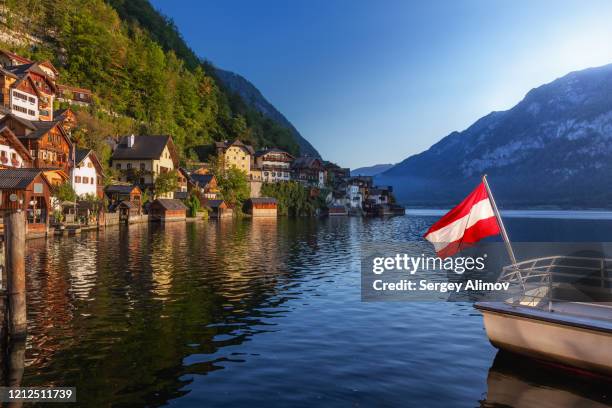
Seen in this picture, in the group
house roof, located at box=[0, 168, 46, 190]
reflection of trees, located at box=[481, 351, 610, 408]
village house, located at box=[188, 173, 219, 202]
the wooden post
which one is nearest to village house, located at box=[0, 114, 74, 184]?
house roof, located at box=[0, 168, 46, 190]

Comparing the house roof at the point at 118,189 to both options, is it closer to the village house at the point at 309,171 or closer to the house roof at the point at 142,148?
the house roof at the point at 142,148

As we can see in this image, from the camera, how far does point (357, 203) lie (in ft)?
645

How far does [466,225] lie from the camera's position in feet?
53.5

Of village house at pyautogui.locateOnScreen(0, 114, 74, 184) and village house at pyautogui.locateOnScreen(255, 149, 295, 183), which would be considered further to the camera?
village house at pyautogui.locateOnScreen(255, 149, 295, 183)

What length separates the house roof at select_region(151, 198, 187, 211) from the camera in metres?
97.1

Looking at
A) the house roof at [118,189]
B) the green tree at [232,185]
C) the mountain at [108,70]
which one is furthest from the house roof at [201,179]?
the house roof at [118,189]

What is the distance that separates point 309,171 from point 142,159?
86.3 metres

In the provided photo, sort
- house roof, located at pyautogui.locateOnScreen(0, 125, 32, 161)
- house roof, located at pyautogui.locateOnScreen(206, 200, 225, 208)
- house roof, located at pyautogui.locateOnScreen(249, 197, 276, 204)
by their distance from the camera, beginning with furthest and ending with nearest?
house roof, located at pyautogui.locateOnScreen(249, 197, 276, 204) → house roof, located at pyautogui.locateOnScreen(206, 200, 225, 208) → house roof, located at pyautogui.locateOnScreen(0, 125, 32, 161)

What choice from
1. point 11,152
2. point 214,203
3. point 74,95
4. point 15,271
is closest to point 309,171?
point 214,203

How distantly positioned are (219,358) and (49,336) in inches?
271

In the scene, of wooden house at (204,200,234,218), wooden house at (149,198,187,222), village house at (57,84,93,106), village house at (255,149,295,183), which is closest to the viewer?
wooden house at (149,198,187,222)

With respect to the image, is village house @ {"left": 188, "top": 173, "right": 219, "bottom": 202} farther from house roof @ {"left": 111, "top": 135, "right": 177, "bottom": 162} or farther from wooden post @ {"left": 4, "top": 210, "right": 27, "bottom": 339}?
wooden post @ {"left": 4, "top": 210, "right": 27, "bottom": 339}

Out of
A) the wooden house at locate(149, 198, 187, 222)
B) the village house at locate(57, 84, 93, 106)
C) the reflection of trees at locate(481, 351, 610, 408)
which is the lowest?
the reflection of trees at locate(481, 351, 610, 408)

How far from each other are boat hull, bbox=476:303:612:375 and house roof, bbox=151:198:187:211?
290ft
